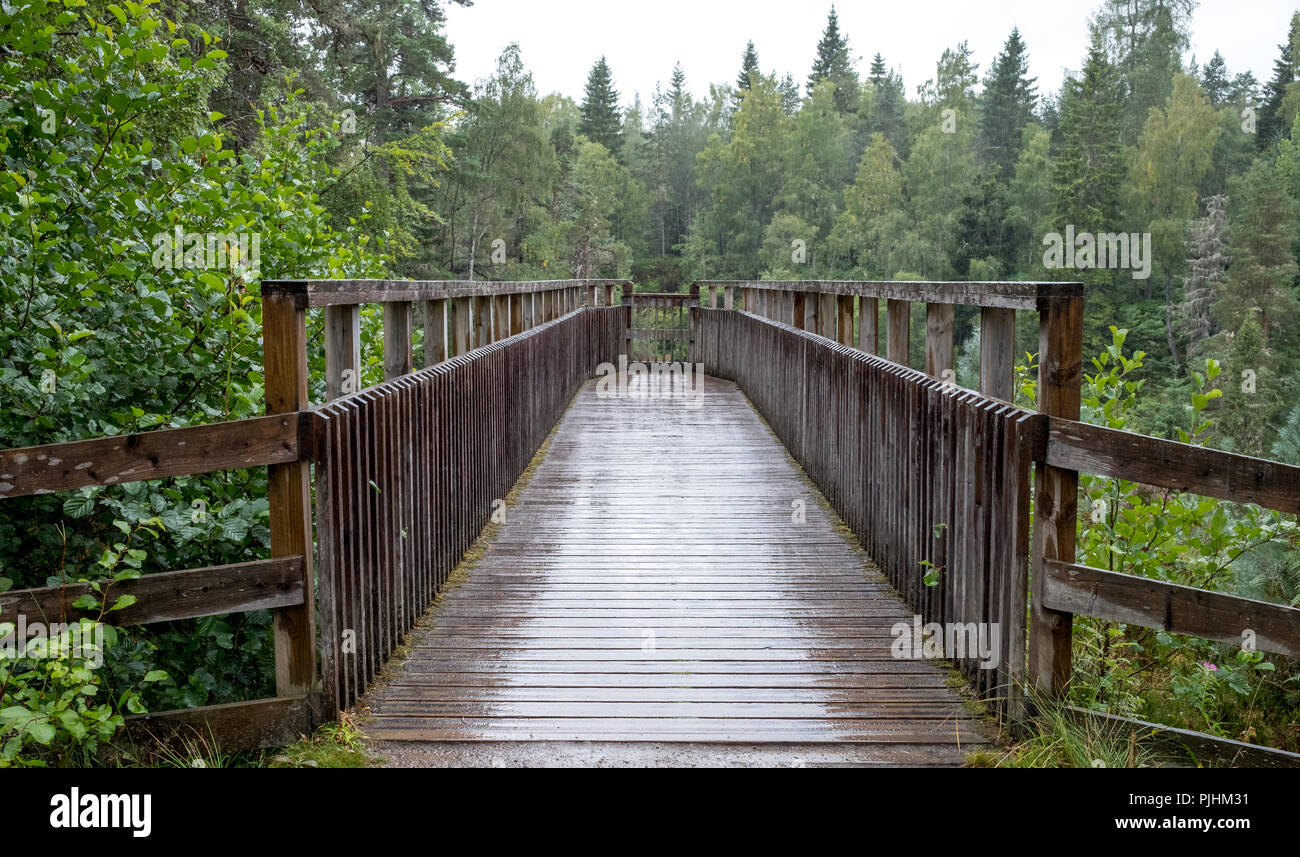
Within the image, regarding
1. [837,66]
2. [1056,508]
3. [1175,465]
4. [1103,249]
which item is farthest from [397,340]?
[837,66]

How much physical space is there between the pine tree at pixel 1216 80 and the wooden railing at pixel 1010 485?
71.8 metres

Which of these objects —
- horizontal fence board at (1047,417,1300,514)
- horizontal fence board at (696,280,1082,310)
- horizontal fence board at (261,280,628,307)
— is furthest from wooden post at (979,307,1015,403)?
horizontal fence board at (261,280,628,307)

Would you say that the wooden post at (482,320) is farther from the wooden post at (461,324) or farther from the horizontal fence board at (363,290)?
the wooden post at (461,324)

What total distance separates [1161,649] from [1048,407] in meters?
2.93

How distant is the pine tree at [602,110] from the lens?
8069cm

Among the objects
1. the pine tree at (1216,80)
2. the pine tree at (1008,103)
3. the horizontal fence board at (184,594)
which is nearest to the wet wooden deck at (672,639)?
the horizontal fence board at (184,594)

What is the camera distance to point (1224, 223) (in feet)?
157

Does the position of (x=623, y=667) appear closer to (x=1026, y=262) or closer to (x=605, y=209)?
(x=1026, y=262)

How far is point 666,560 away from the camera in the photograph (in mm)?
6215

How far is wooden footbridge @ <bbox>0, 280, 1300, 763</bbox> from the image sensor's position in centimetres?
343

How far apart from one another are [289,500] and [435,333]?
2.85 m

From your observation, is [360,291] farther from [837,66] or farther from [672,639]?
[837,66]
